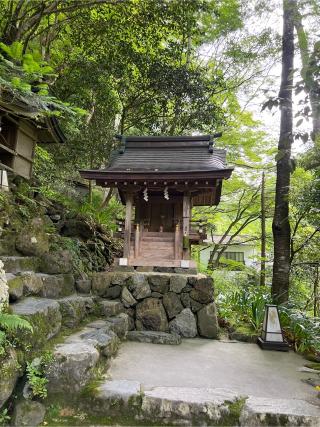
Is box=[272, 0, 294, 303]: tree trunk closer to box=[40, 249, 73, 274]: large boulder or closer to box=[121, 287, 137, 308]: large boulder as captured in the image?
box=[121, 287, 137, 308]: large boulder

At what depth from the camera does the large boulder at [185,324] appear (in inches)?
265

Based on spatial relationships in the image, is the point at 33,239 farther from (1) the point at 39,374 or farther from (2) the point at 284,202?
(2) the point at 284,202

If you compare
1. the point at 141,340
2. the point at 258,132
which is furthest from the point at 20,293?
the point at 258,132

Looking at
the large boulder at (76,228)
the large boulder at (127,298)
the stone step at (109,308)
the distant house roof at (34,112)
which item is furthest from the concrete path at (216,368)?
the distant house roof at (34,112)

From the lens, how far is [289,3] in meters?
7.64

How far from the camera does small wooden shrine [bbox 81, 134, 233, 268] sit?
7031 millimetres

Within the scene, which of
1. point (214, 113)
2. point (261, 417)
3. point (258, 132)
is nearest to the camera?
point (261, 417)

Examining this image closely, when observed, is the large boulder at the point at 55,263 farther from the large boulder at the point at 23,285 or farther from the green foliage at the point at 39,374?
the green foliage at the point at 39,374

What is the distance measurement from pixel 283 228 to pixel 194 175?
3.00 meters

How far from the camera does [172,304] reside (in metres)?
6.88

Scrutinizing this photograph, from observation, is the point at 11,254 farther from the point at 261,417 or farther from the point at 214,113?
the point at 214,113

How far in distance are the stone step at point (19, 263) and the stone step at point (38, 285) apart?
9.7 inches

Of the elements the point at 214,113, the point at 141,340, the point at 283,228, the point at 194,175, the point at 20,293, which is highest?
the point at 214,113

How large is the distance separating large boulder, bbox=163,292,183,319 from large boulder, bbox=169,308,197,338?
0.10 m
